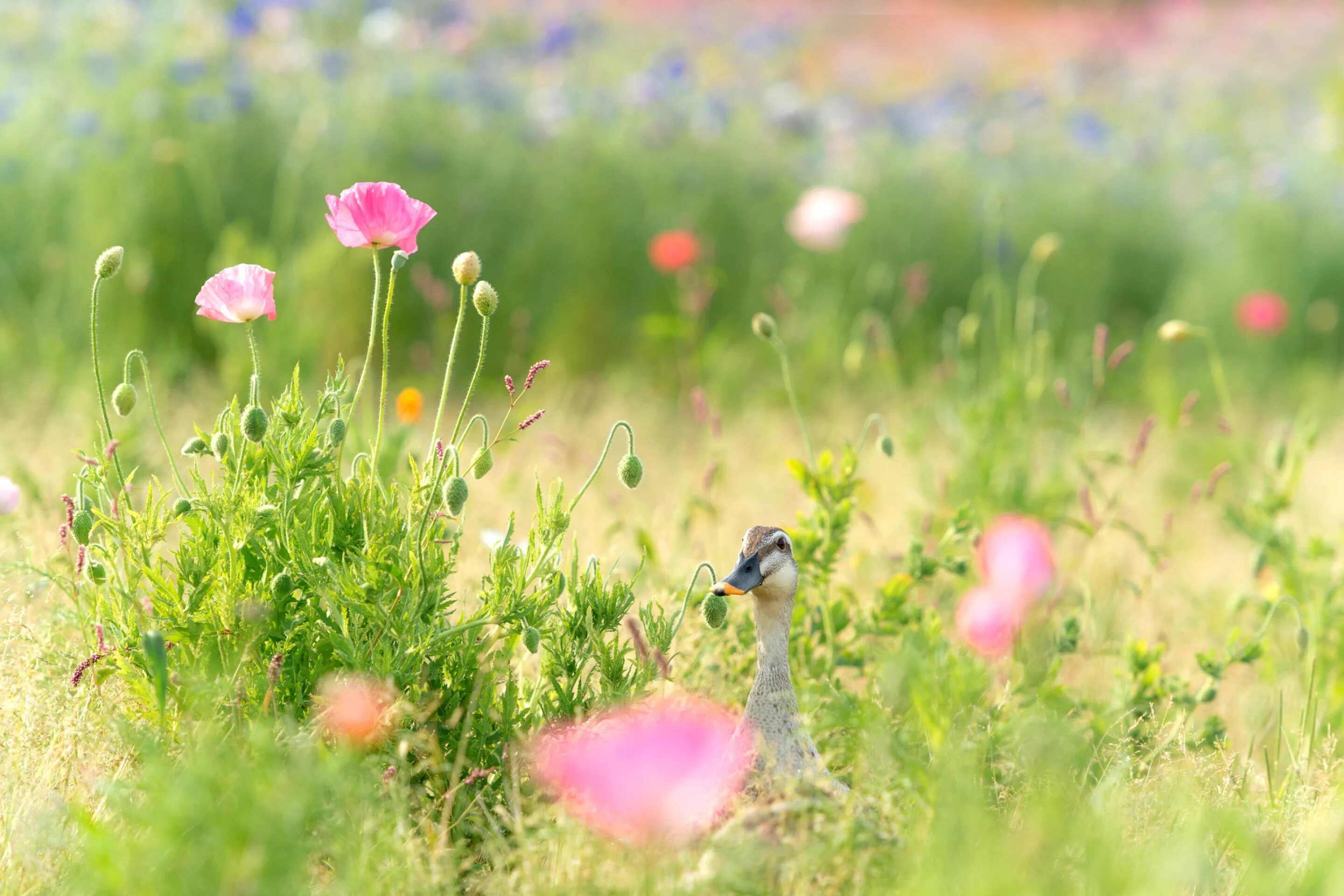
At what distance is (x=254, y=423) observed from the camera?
1.72 m

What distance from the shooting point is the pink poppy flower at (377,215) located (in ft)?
5.59

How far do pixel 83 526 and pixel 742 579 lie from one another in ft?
2.85

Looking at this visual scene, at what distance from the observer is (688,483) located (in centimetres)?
343

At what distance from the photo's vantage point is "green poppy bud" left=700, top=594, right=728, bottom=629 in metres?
1.78

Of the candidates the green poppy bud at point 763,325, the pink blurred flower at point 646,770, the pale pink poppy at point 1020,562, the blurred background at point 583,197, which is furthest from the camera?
the blurred background at point 583,197

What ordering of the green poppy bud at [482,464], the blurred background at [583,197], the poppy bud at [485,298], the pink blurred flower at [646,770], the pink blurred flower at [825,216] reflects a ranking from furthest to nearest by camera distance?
the blurred background at [583,197], the pink blurred flower at [825,216], the green poppy bud at [482,464], the poppy bud at [485,298], the pink blurred flower at [646,770]

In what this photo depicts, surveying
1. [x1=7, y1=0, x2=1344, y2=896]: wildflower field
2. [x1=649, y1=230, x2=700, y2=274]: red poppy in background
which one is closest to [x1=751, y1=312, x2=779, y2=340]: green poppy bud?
[x1=7, y1=0, x2=1344, y2=896]: wildflower field

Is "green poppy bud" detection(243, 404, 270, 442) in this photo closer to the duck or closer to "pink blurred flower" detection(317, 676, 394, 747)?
"pink blurred flower" detection(317, 676, 394, 747)

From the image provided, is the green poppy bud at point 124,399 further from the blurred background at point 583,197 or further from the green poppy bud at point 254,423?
the blurred background at point 583,197

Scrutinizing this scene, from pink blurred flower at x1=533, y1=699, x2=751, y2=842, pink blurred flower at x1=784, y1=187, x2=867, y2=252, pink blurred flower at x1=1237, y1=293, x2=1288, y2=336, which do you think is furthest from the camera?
pink blurred flower at x1=1237, y1=293, x2=1288, y2=336

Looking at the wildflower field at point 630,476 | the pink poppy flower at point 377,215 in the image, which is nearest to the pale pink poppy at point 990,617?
the wildflower field at point 630,476

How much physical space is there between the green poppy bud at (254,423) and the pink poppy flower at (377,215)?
239mm

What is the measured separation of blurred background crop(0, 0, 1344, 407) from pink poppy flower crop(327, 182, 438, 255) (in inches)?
61.2

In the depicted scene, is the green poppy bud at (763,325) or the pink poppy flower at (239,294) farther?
the green poppy bud at (763,325)
